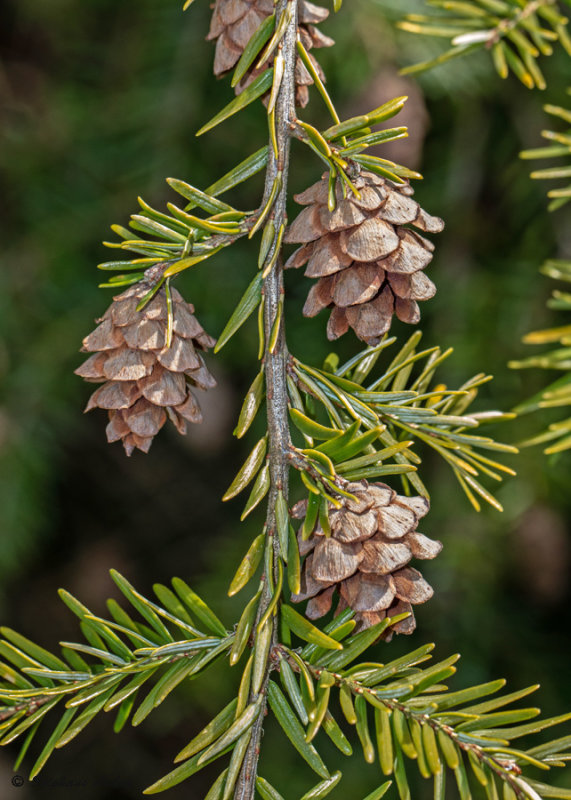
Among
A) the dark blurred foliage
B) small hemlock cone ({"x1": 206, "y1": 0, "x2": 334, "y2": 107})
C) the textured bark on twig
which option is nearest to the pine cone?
the textured bark on twig

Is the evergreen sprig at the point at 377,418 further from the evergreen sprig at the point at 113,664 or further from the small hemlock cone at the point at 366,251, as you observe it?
the evergreen sprig at the point at 113,664

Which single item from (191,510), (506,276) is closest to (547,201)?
(506,276)

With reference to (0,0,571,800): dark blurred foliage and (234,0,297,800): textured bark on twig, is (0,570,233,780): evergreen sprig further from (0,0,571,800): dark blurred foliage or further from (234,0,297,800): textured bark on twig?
(0,0,571,800): dark blurred foliage

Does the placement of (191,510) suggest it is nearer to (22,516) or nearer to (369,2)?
(22,516)

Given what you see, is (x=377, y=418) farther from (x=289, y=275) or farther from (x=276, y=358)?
(x=289, y=275)

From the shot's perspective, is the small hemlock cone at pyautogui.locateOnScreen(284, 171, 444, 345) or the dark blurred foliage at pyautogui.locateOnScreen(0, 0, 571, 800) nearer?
the small hemlock cone at pyautogui.locateOnScreen(284, 171, 444, 345)

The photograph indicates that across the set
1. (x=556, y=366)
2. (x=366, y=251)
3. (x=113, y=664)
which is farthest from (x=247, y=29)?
(x=113, y=664)

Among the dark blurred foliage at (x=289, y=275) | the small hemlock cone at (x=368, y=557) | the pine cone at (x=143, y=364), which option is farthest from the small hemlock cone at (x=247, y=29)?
the dark blurred foliage at (x=289, y=275)
